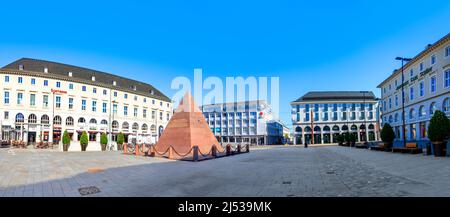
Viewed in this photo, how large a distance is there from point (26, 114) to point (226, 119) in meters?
64.3

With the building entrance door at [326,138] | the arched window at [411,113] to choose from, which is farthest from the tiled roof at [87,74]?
the arched window at [411,113]

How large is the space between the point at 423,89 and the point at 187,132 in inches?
1502

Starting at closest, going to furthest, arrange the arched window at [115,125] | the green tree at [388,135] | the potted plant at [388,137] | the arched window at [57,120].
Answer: the potted plant at [388,137] < the green tree at [388,135] < the arched window at [57,120] < the arched window at [115,125]

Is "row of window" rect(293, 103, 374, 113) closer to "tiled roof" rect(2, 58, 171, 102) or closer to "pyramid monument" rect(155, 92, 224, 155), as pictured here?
"tiled roof" rect(2, 58, 171, 102)

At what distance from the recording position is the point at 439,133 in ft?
57.4

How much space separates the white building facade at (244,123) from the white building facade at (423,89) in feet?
151

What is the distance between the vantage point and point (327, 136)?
276 feet

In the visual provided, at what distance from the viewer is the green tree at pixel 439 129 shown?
17375mm

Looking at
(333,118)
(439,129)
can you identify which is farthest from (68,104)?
(333,118)

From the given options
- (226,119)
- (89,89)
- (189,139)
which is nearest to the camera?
(189,139)

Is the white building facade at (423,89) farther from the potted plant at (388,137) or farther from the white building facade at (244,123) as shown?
the white building facade at (244,123)

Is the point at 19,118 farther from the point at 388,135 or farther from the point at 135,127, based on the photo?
the point at 388,135
